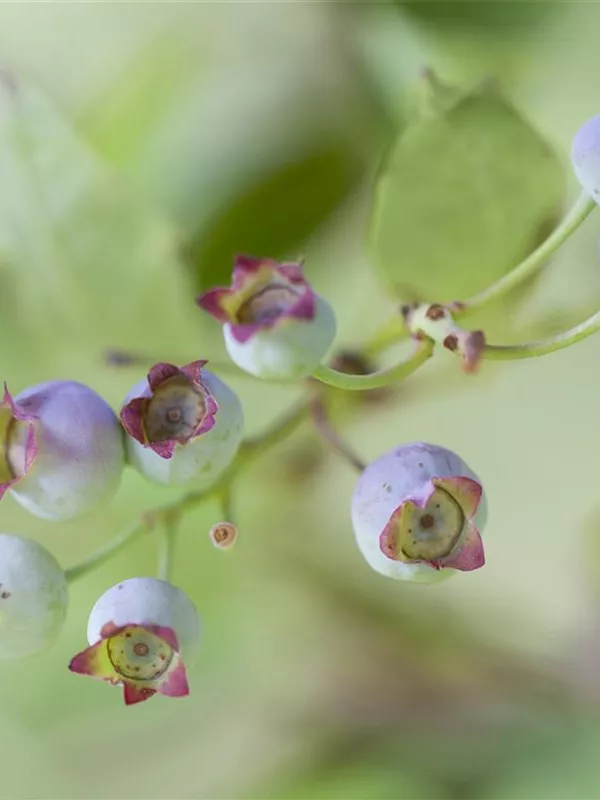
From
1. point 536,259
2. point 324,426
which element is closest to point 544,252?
point 536,259

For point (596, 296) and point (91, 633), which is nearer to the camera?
point (91, 633)

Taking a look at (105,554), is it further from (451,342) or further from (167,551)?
(451,342)

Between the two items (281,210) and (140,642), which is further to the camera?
(281,210)

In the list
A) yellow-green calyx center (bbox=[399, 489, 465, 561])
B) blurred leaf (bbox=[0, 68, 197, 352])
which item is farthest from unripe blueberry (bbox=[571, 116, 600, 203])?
blurred leaf (bbox=[0, 68, 197, 352])


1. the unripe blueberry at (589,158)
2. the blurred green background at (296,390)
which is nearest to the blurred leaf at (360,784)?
the blurred green background at (296,390)

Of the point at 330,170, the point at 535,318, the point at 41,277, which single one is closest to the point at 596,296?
the point at 535,318

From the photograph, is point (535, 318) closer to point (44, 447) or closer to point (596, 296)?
Answer: point (596, 296)

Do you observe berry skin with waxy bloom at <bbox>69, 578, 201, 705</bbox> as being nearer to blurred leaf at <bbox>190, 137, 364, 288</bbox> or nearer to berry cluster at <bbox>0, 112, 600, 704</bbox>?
berry cluster at <bbox>0, 112, 600, 704</bbox>

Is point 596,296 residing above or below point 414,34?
below
